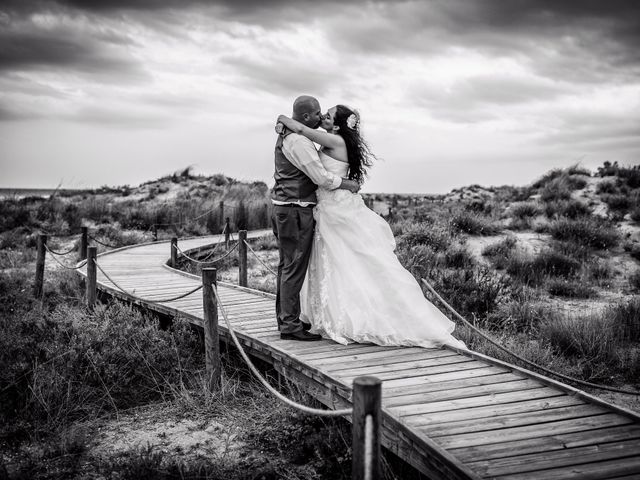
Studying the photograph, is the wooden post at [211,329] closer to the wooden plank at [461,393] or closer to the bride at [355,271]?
the bride at [355,271]

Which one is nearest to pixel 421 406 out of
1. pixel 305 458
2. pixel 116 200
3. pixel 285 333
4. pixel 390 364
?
pixel 390 364

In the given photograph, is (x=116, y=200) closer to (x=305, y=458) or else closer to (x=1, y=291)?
(x=1, y=291)

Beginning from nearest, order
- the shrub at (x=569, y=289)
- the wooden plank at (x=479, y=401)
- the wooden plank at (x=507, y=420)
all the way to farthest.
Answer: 1. the wooden plank at (x=507, y=420)
2. the wooden plank at (x=479, y=401)
3. the shrub at (x=569, y=289)

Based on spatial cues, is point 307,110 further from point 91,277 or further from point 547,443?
point 91,277

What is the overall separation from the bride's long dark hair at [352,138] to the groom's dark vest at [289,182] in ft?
1.63

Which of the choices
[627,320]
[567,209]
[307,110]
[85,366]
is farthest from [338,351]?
[567,209]

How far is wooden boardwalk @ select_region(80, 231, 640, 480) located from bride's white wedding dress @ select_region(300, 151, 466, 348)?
0.16m

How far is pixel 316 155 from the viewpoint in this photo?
530cm

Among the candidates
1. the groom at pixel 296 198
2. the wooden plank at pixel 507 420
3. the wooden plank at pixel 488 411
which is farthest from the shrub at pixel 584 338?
the groom at pixel 296 198

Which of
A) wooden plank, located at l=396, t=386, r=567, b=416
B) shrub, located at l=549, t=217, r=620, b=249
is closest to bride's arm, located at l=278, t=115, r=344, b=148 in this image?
wooden plank, located at l=396, t=386, r=567, b=416

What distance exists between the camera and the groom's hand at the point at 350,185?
219 inches

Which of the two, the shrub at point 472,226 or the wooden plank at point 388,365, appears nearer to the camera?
the wooden plank at point 388,365

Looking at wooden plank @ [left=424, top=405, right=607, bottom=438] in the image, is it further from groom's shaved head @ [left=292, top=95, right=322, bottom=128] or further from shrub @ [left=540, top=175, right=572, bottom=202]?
shrub @ [left=540, top=175, right=572, bottom=202]

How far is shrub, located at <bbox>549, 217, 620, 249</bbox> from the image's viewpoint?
13.4 m
